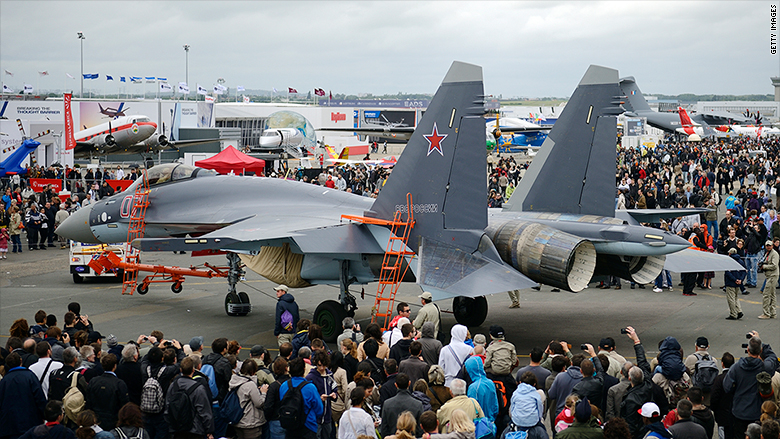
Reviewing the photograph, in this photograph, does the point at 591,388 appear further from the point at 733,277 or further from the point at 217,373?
Answer: the point at 733,277

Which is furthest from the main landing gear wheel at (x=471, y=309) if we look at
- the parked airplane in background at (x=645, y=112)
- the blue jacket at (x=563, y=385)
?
the parked airplane in background at (x=645, y=112)

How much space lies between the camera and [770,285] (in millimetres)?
14242

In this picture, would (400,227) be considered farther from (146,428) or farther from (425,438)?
(425,438)

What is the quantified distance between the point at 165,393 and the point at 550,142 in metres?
9.29

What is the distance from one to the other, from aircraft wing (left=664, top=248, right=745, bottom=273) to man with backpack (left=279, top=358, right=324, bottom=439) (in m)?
8.30

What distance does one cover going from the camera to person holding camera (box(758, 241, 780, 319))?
1428 centimetres

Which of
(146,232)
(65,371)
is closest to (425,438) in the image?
(65,371)

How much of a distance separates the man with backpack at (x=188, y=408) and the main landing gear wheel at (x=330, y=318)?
601 cm

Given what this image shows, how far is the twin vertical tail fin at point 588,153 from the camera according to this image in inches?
534

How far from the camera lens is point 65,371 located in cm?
767

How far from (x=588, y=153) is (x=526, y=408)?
7.99 m

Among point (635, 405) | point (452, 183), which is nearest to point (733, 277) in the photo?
point (452, 183)

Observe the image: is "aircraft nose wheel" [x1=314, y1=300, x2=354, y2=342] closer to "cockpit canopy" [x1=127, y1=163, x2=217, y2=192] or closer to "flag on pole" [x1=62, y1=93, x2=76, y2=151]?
A: "cockpit canopy" [x1=127, y1=163, x2=217, y2=192]

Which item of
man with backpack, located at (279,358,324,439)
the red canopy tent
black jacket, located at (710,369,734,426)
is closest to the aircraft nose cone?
man with backpack, located at (279,358,324,439)
